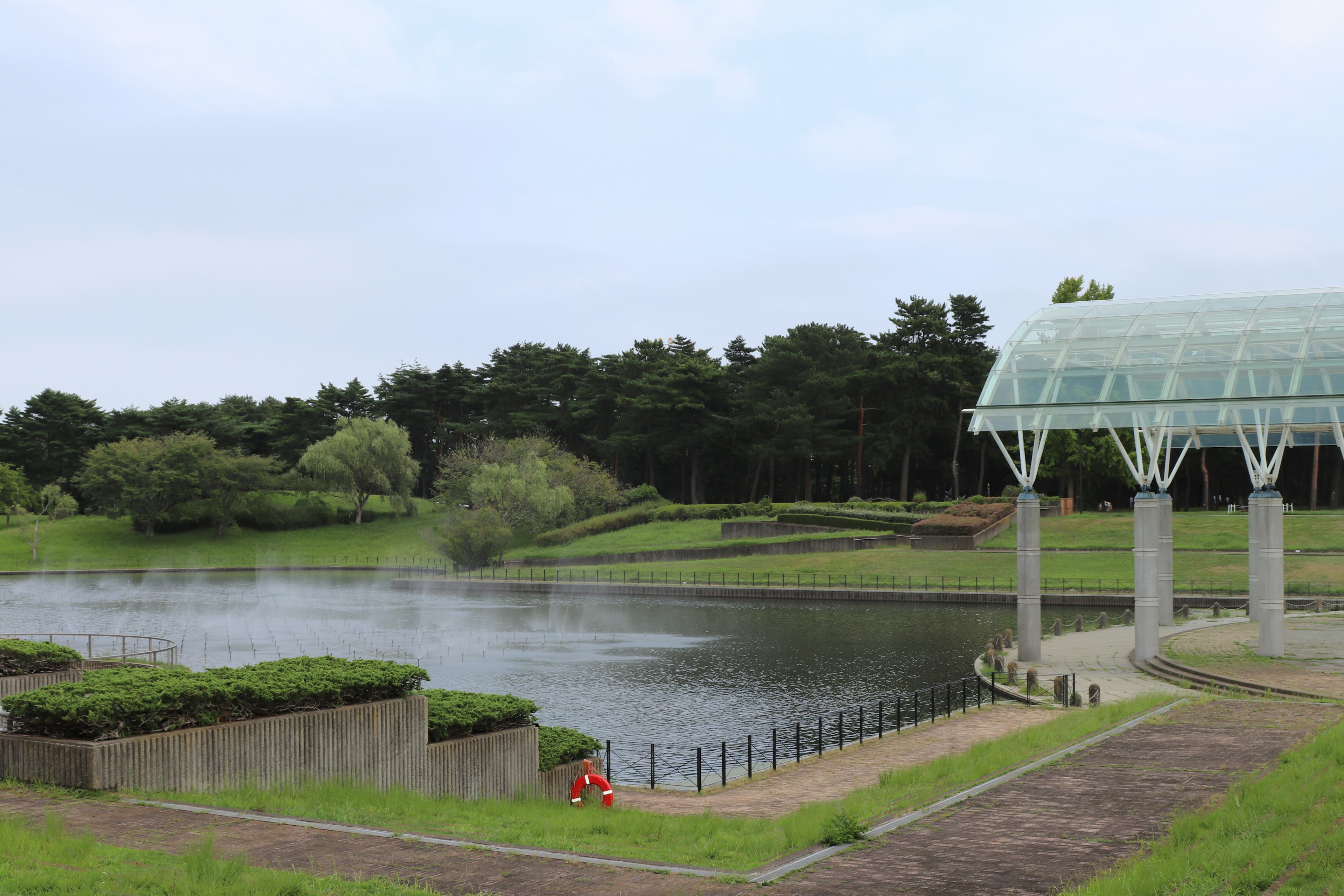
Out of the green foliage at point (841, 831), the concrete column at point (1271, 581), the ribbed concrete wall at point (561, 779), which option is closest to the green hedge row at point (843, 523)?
the concrete column at point (1271, 581)

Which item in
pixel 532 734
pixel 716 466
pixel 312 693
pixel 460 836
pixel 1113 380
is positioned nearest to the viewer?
pixel 460 836

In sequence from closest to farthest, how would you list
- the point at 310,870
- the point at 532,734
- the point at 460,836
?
the point at 310,870 → the point at 460,836 → the point at 532,734

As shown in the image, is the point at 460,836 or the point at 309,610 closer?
the point at 460,836

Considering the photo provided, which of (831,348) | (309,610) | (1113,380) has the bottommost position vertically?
(309,610)

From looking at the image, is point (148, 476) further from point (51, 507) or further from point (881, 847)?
point (881, 847)

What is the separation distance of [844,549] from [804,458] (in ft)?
99.7

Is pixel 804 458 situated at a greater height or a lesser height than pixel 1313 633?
A: greater

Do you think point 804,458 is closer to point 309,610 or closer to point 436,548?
point 436,548

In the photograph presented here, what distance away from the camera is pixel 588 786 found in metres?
15.8

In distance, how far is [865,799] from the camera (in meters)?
13.4

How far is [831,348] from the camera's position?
93.0 meters

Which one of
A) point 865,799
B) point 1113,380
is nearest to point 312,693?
point 865,799

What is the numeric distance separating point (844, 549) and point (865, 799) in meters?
→ 51.0

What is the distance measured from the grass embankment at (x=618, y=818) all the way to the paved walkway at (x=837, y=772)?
35.0 inches
